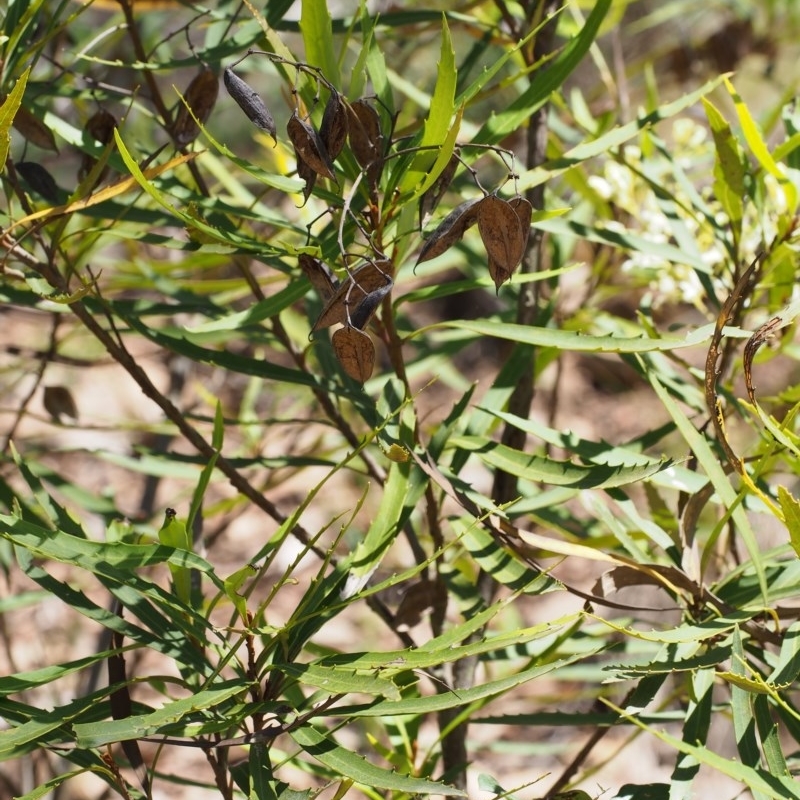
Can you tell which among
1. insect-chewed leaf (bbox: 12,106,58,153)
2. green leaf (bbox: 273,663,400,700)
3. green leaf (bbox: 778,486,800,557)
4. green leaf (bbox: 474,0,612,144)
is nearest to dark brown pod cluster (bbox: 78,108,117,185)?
insect-chewed leaf (bbox: 12,106,58,153)

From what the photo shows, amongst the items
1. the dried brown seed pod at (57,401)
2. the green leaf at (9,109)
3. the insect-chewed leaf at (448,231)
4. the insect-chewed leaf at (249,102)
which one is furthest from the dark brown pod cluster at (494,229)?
the dried brown seed pod at (57,401)

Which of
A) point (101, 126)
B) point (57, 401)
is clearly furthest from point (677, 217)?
point (57, 401)

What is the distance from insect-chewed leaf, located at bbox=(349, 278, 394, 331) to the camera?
1.62 feet

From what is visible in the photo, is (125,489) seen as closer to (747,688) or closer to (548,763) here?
(548,763)

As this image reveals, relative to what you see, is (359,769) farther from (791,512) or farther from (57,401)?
(57,401)

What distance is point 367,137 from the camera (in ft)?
1.82

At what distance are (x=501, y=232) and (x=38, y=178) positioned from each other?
342 millimetres

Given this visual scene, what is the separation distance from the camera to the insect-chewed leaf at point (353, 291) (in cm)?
50

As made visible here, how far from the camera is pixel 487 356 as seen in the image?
2859mm

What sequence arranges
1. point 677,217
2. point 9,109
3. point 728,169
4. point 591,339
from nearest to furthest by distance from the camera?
point 9,109 → point 591,339 → point 728,169 → point 677,217

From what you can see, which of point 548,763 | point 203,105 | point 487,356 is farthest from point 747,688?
point 487,356

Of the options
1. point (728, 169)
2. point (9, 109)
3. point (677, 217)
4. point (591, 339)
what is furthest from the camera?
point (677, 217)

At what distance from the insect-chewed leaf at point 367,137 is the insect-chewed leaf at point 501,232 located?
0.27 feet

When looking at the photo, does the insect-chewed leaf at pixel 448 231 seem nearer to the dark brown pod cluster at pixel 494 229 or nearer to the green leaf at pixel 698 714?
the dark brown pod cluster at pixel 494 229
